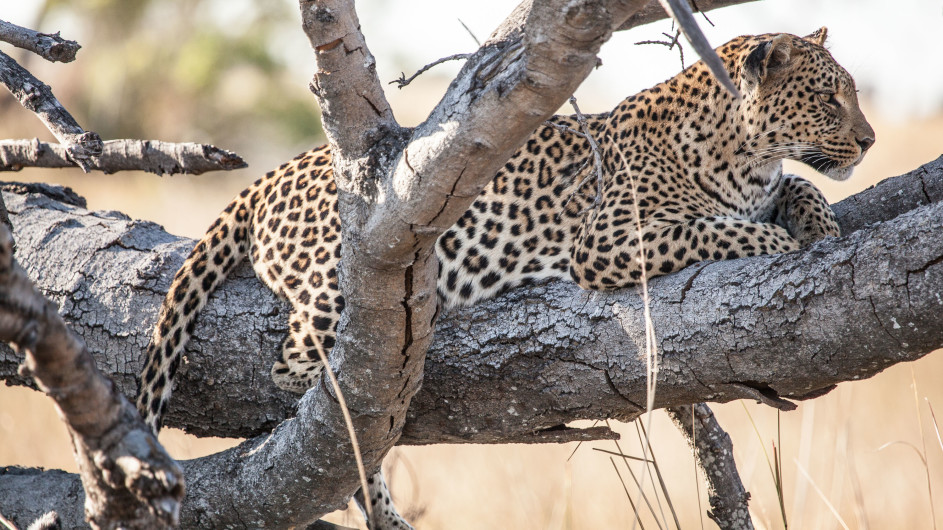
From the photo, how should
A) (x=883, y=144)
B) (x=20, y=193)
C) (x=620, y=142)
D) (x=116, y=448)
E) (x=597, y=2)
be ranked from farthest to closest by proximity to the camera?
(x=883, y=144) < (x=20, y=193) < (x=620, y=142) < (x=116, y=448) < (x=597, y=2)

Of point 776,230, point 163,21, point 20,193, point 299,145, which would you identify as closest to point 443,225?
point 776,230

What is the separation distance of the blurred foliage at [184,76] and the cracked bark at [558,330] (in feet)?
75.5

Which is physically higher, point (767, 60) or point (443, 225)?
point (767, 60)

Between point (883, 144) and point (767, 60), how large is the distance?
56.4ft

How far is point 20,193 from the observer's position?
617 centimetres

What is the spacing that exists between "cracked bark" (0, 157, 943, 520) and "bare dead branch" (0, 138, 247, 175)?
17.5 inches

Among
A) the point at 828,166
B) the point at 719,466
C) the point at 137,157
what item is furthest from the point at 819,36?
the point at 137,157

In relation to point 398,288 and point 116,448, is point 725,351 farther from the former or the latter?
point 116,448

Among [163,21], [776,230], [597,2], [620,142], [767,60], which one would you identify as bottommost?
[597,2]

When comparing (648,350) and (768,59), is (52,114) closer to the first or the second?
(648,350)

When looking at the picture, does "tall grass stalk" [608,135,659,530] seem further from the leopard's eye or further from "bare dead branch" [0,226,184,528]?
the leopard's eye

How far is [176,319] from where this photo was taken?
15.4 feet

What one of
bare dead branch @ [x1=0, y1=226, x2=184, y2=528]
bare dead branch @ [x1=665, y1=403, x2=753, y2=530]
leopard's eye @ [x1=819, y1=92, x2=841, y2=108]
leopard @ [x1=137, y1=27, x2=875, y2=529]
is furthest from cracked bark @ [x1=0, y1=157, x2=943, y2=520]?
bare dead branch @ [x1=0, y1=226, x2=184, y2=528]

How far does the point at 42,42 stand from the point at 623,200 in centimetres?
335
